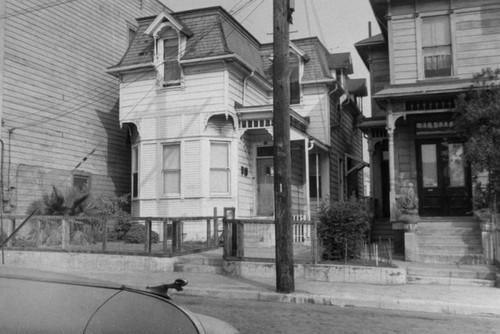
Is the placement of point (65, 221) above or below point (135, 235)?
above

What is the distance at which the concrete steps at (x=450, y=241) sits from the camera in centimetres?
1227

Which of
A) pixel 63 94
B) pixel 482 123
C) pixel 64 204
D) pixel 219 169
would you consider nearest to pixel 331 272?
pixel 482 123

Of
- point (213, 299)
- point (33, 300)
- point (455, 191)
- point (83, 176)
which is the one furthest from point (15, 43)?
point (33, 300)

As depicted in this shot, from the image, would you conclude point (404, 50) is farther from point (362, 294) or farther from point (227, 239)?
point (362, 294)

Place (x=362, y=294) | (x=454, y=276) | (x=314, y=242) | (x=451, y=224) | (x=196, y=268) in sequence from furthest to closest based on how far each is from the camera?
(x=451, y=224), (x=196, y=268), (x=314, y=242), (x=454, y=276), (x=362, y=294)

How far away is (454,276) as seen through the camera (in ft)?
35.4

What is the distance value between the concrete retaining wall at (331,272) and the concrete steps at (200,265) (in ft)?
1.55

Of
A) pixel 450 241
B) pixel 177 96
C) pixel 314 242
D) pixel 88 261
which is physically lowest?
pixel 88 261

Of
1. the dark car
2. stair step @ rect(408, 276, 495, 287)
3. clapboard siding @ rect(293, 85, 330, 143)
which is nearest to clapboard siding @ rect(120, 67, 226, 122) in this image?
clapboard siding @ rect(293, 85, 330, 143)

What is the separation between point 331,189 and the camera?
2084 centimetres

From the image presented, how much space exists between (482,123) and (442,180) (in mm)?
3303

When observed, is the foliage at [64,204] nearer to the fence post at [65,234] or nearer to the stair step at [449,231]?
the fence post at [65,234]

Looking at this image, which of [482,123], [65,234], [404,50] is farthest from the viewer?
[404,50]

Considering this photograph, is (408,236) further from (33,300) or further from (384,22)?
(33,300)
